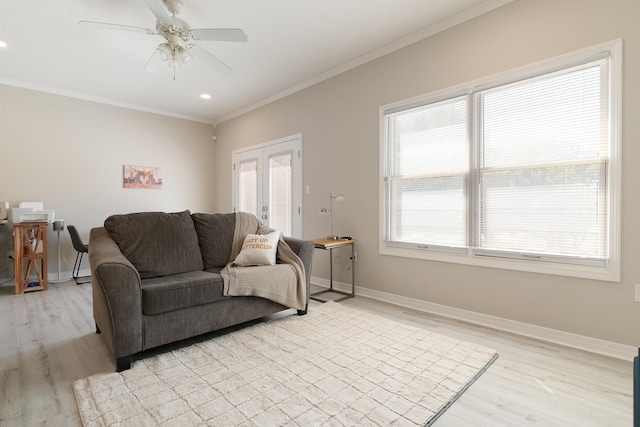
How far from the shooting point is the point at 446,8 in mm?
2793

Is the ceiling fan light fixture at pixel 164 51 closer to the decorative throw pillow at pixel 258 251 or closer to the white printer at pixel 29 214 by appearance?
the decorative throw pillow at pixel 258 251

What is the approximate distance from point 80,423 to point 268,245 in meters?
1.71

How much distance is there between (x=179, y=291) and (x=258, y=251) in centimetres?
78

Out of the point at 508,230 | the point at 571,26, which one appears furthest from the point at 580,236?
the point at 571,26

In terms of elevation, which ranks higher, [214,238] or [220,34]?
[220,34]

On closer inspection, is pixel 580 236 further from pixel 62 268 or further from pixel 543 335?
pixel 62 268

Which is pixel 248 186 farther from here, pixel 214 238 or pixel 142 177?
pixel 214 238

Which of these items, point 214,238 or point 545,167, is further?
point 214,238

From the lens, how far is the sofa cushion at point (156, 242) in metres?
2.61

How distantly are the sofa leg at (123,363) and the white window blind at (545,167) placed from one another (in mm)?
2761

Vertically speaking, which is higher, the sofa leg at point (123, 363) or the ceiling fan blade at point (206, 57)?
the ceiling fan blade at point (206, 57)

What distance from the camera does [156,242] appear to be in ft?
8.91

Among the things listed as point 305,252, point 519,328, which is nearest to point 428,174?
point 305,252

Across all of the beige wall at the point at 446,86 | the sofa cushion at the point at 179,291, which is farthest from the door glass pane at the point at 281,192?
the sofa cushion at the point at 179,291
